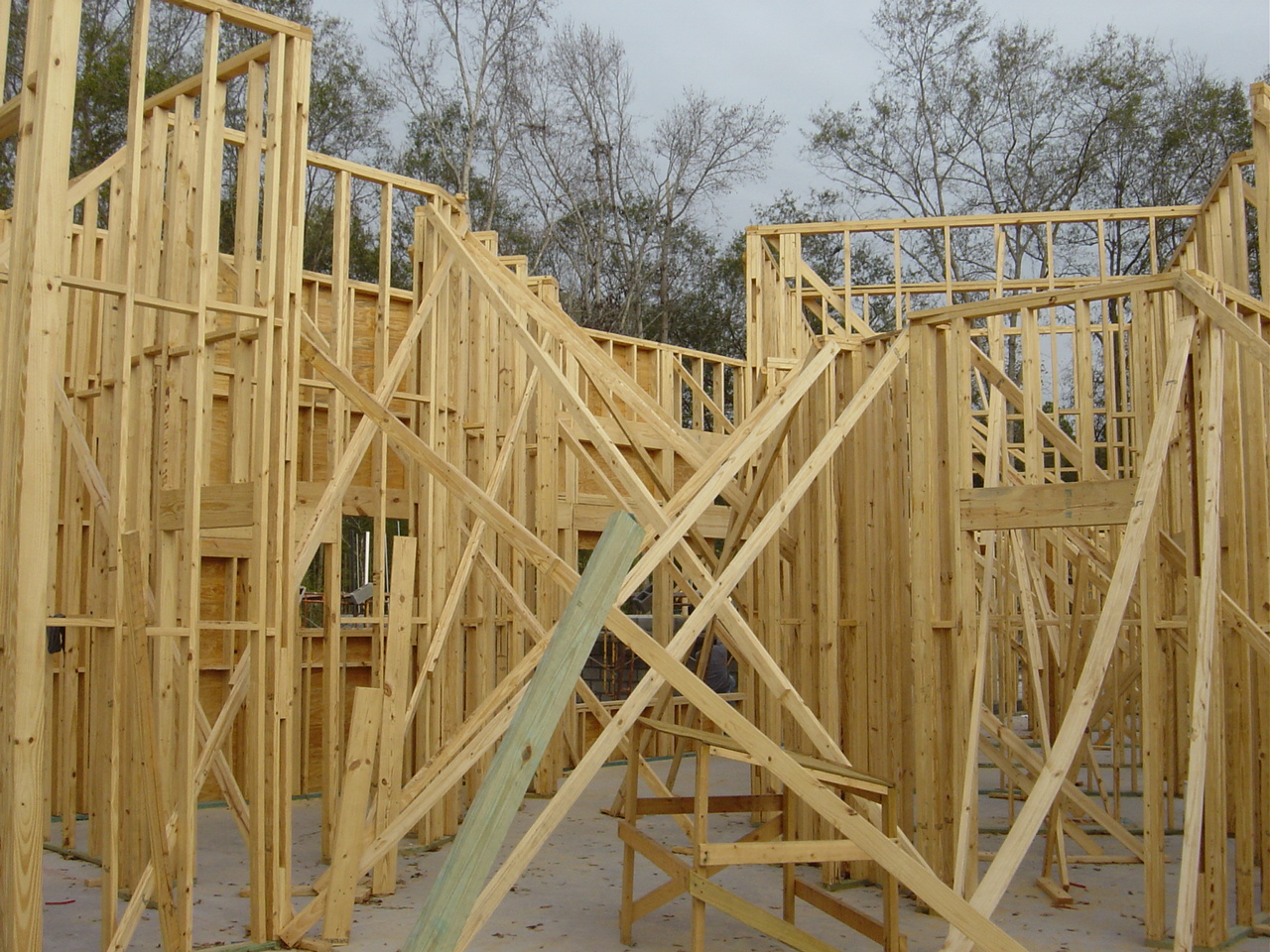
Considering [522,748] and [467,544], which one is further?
[467,544]

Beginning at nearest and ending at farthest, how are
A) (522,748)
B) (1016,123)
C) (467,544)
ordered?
(522,748) < (467,544) < (1016,123)

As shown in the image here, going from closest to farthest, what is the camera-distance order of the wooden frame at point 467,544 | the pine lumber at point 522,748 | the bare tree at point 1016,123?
the pine lumber at point 522,748 < the wooden frame at point 467,544 < the bare tree at point 1016,123

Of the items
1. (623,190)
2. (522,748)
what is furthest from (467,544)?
(623,190)

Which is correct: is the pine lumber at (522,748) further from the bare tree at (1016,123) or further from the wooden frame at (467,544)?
the bare tree at (1016,123)

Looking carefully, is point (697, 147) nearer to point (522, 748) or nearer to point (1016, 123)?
point (1016, 123)

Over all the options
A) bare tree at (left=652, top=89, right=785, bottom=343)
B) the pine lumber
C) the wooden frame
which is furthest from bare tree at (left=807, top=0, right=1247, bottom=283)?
the pine lumber

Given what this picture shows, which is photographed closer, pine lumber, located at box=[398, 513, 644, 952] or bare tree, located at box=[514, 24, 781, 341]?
pine lumber, located at box=[398, 513, 644, 952]

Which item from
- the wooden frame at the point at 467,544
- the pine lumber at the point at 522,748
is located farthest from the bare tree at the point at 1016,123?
the pine lumber at the point at 522,748

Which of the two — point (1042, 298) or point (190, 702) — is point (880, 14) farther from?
point (190, 702)

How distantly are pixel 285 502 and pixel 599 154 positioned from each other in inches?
1051

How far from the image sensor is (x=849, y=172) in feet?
106

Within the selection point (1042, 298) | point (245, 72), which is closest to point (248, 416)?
point (245, 72)

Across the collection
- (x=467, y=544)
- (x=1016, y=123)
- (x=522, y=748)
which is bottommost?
(x=522, y=748)

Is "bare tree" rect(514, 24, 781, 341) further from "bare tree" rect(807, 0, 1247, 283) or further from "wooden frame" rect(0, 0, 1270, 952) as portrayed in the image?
"wooden frame" rect(0, 0, 1270, 952)
